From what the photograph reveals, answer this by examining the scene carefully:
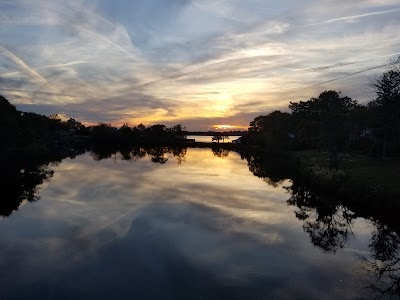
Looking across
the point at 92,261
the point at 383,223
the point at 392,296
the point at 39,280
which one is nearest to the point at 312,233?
the point at 383,223

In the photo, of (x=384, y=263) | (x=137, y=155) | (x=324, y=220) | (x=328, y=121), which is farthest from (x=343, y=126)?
(x=137, y=155)

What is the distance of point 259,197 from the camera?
135ft

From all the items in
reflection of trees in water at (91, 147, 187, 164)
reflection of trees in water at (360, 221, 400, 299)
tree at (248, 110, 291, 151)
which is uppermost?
tree at (248, 110, 291, 151)

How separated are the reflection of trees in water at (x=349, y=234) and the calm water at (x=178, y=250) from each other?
8.9 inches

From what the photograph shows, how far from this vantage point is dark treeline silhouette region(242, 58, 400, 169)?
5184cm

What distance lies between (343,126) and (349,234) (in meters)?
34.2

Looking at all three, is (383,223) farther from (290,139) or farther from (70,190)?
(290,139)

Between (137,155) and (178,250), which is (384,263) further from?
(137,155)

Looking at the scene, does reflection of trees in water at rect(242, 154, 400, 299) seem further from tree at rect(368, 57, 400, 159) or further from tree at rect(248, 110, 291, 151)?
tree at rect(248, 110, 291, 151)

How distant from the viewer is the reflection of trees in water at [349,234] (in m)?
18.7

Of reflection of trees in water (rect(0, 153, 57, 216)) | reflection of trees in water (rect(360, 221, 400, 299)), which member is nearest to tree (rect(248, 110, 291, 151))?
reflection of trees in water (rect(0, 153, 57, 216))

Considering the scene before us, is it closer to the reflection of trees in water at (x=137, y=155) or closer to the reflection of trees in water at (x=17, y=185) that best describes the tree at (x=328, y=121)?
the reflection of trees in water at (x=137, y=155)

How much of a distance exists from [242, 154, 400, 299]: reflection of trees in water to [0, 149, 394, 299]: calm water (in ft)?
0.74

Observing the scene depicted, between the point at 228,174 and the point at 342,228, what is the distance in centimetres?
3641
